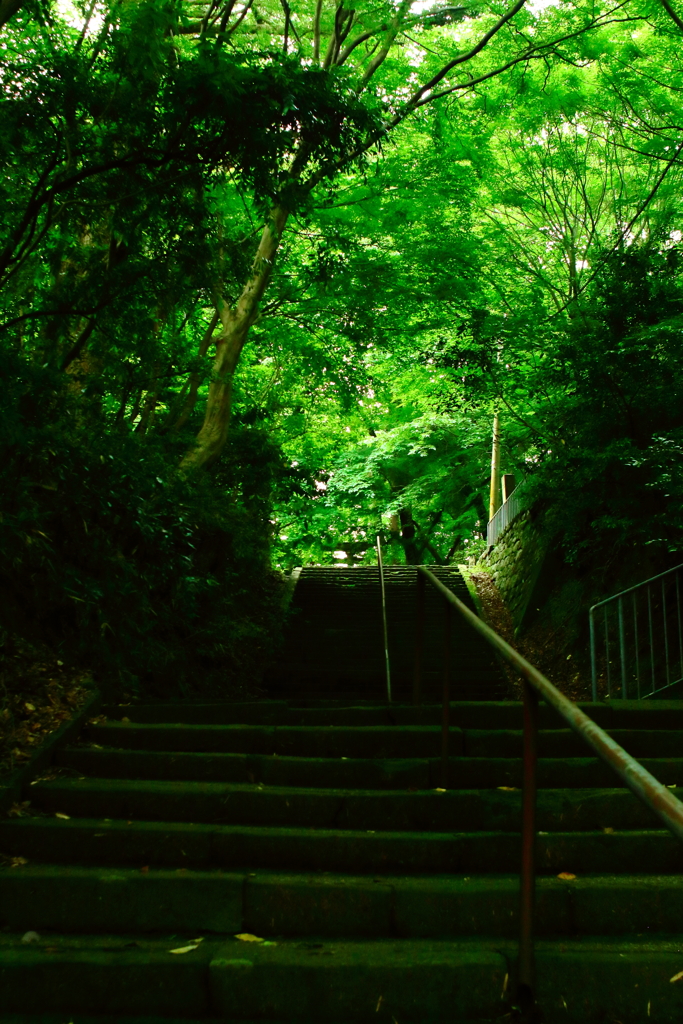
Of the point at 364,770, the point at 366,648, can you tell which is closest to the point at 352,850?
the point at 364,770

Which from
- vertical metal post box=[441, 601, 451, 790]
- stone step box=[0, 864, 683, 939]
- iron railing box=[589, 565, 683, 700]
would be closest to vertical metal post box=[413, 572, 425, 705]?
vertical metal post box=[441, 601, 451, 790]

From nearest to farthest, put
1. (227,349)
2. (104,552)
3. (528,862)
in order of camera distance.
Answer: (528,862)
(104,552)
(227,349)

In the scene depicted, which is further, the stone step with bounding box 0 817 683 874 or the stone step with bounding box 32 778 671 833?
the stone step with bounding box 32 778 671 833

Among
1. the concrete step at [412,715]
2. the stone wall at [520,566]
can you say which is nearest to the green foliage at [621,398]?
the stone wall at [520,566]

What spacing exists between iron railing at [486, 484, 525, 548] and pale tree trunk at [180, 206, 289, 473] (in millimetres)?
5334

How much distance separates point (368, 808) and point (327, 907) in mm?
677

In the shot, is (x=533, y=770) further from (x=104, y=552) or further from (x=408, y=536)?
(x=408, y=536)

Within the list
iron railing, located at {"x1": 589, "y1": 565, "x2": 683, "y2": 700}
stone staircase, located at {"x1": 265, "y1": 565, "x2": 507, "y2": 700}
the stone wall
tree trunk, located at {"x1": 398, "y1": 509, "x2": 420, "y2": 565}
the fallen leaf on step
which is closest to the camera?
the fallen leaf on step

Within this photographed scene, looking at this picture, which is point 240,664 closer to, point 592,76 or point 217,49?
point 217,49

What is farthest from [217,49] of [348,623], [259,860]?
[348,623]

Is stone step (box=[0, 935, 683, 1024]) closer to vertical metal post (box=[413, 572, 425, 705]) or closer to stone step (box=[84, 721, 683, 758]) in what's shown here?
stone step (box=[84, 721, 683, 758])

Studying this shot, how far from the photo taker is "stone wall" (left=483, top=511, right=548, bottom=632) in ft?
32.3

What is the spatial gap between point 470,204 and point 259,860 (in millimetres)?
9004

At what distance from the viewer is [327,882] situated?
108 inches
